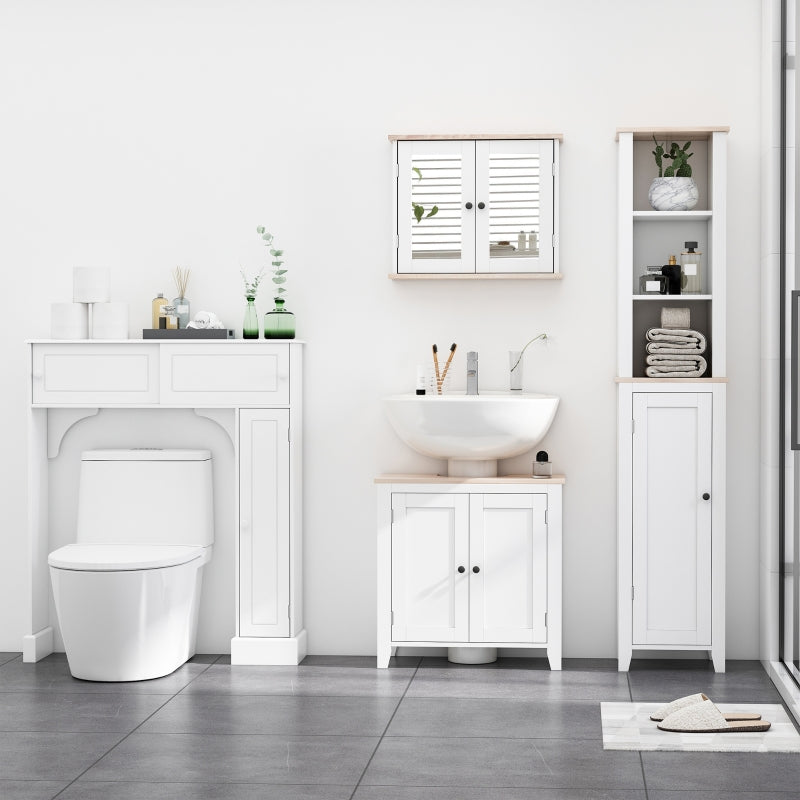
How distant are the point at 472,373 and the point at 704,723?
4.69 feet

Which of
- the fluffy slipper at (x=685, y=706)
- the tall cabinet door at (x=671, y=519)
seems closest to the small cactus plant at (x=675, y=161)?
the tall cabinet door at (x=671, y=519)

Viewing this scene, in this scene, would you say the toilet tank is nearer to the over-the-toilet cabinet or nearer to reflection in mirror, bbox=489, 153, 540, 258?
the over-the-toilet cabinet

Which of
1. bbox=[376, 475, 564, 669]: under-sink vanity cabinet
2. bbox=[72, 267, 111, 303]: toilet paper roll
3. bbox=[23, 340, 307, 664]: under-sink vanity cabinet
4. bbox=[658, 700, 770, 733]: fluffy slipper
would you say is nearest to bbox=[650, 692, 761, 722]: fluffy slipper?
bbox=[658, 700, 770, 733]: fluffy slipper

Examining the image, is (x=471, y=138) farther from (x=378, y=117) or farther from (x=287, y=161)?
(x=287, y=161)

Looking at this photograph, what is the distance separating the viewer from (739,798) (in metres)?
2.63

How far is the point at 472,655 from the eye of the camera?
395cm

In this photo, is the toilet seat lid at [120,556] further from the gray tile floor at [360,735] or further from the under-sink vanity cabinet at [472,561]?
the under-sink vanity cabinet at [472,561]

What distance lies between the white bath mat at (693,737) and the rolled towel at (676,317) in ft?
4.45

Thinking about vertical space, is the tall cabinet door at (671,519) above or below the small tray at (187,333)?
below

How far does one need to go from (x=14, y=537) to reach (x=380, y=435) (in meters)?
1.53

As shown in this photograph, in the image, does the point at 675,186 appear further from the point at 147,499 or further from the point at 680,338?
the point at 147,499

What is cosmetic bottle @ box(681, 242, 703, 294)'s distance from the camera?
3883 millimetres

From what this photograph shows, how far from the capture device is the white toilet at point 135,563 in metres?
3.61

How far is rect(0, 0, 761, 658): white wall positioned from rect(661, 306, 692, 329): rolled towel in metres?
0.23
